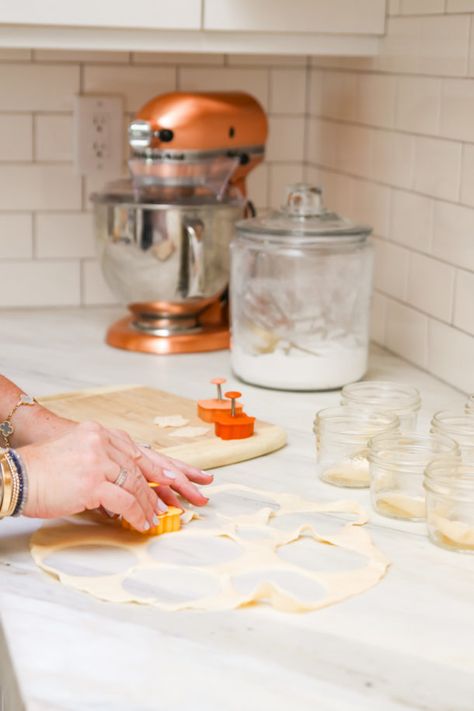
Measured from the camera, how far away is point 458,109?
5.52 ft

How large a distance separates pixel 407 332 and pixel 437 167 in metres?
0.29

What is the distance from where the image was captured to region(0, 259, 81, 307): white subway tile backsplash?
7.32 ft

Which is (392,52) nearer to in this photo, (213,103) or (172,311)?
(213,103)

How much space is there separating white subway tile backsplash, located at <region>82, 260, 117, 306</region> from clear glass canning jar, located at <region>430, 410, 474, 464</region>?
106 centimetres

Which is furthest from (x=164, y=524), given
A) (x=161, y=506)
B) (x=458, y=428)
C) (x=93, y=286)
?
(x=93, y=286)

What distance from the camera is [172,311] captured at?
6.35 feet

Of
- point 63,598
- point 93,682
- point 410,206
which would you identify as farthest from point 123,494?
point 410,206

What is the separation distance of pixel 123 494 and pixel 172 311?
0.83 metres

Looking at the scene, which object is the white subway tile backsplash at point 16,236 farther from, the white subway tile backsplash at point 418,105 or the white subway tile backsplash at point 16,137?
the white subway tile backsplash at point 418,105

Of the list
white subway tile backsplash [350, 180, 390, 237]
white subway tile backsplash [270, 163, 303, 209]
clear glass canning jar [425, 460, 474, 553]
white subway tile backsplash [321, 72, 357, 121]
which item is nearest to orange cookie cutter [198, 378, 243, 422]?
clear glass canning jar [425, 460, 474, 553]

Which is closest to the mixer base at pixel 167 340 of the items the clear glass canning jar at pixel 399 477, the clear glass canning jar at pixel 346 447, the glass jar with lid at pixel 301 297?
the glass jar with lid at pixel 301 297

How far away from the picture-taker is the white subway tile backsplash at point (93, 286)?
7.45 feet

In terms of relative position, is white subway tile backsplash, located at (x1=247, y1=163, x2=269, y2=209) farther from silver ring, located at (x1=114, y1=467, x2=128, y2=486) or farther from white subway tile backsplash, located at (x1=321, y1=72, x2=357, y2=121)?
silver ring, located at (x1=114, y1=467, x2=128, y2=486)

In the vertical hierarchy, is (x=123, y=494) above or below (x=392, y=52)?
below
